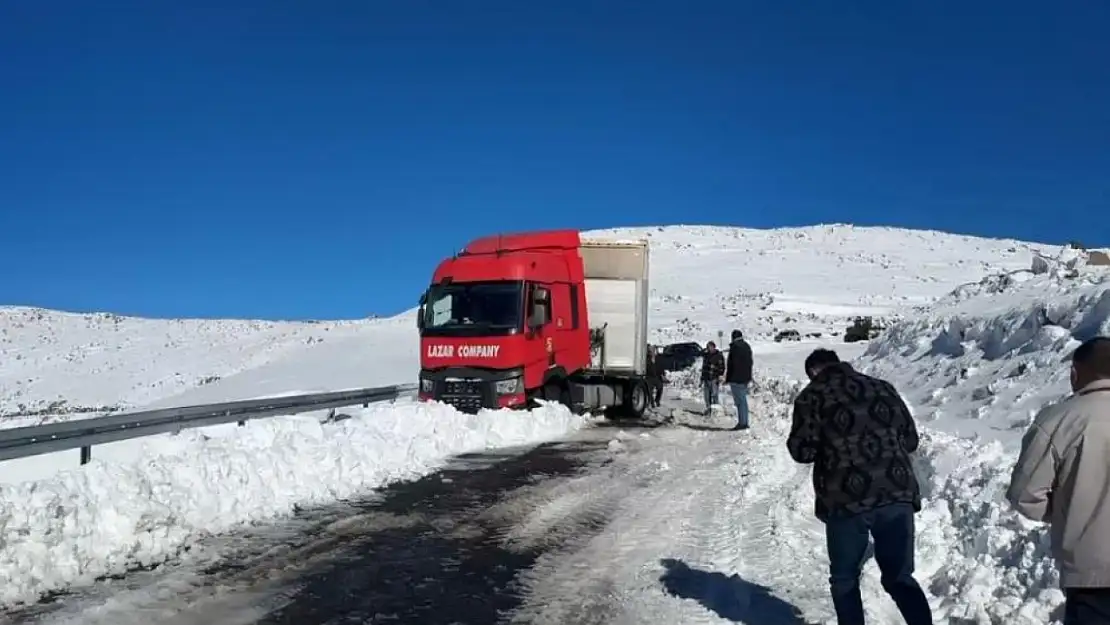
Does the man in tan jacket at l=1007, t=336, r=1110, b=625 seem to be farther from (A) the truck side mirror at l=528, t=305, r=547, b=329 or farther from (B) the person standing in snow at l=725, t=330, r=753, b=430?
(B) the person standing in snow at l=725, t=330, r=753, b=430

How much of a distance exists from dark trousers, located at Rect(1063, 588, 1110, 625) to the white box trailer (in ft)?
56.7

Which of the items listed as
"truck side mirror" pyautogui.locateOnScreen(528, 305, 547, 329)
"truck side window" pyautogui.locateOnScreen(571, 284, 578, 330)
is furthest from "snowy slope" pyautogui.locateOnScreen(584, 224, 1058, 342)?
"truck side mirror" pyautogui.locateOnScreen(528, 305, 547, 329)

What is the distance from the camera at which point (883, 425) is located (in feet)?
16.6

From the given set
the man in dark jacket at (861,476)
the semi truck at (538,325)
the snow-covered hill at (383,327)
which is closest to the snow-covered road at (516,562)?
the man in dark jacket at (861,476)

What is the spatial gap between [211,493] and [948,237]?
115 m

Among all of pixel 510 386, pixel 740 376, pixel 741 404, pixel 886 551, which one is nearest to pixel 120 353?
pixel 510 386

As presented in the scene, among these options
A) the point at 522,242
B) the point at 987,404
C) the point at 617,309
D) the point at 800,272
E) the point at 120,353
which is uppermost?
the point at 800,272

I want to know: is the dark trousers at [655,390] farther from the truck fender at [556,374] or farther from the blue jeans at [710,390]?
the truck fender at [556,374]

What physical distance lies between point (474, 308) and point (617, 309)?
447cm

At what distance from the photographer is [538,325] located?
1778 cm

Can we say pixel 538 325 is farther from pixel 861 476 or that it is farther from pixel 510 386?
pixel 861 476

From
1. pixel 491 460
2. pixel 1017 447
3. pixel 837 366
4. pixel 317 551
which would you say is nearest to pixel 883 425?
pixel 837 366

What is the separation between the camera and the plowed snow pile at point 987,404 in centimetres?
601

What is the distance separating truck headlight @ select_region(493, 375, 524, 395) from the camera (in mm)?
17141
